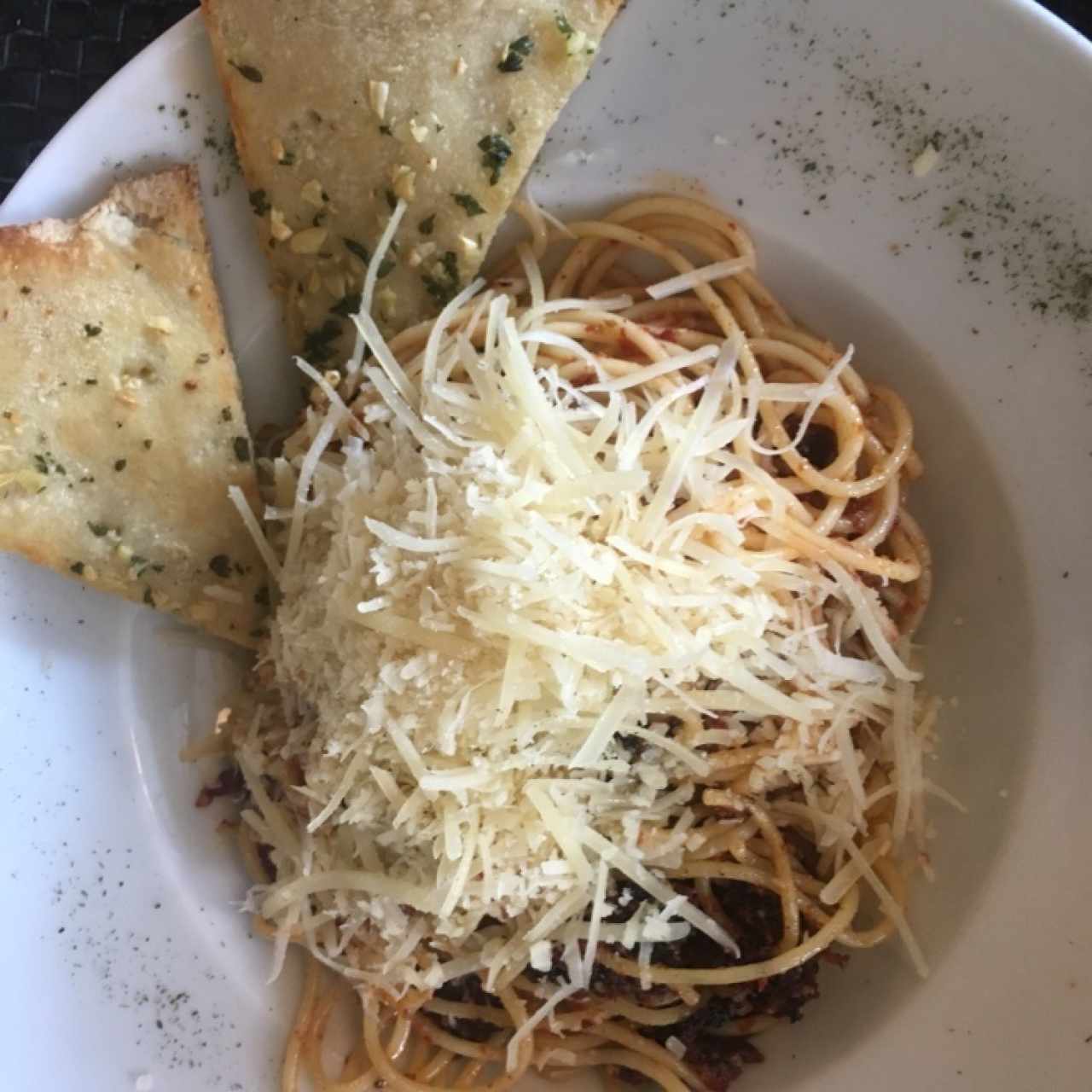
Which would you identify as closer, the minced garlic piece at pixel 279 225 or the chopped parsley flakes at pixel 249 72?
the chopped parsley flakes at pixel 249 72

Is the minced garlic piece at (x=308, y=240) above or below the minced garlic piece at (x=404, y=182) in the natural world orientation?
below

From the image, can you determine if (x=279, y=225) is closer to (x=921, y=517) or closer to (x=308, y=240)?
(x=308, y=240)

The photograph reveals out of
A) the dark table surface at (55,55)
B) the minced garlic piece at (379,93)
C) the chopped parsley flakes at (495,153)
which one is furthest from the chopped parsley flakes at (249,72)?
the dark table surface at (55,55)

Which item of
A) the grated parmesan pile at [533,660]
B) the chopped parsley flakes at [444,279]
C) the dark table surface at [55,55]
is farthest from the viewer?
the dark table surface at [55,55]

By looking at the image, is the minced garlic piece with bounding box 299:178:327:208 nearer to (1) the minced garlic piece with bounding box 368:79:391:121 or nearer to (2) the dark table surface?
(1) the minced garlic piece with bounding box 368:79:391:121

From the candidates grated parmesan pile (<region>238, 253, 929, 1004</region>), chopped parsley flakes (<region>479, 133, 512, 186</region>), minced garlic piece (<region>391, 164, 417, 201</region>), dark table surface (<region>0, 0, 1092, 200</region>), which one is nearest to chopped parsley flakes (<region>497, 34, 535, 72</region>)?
chopped parsley flakes (<region>479, 133, 512, 186</region>)

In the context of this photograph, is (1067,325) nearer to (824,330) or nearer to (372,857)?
(824,330)

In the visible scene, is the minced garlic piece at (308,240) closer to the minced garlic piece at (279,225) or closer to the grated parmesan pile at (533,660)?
the minced garlic piece at (279,225)

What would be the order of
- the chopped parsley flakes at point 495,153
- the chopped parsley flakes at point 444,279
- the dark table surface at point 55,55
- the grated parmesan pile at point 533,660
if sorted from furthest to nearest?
the dark table surface at point 55,55 < the chopped parsley flakes at point 444,279 < the chopped parsley flakes at point 495,153 < the grated parmesan pile at point 533,660
